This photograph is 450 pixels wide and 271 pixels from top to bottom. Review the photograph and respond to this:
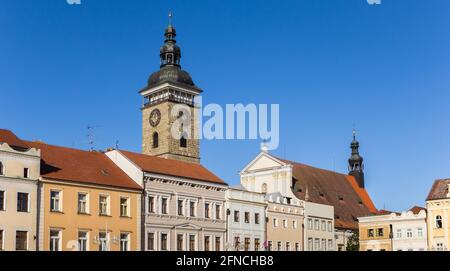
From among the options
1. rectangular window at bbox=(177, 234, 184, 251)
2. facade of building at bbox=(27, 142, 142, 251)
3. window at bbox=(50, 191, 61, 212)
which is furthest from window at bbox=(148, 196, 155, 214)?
window at bbox=(50, 191, 61, 212)

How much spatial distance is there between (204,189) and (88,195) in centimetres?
1358

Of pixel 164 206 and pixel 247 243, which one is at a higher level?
pixel 164 206

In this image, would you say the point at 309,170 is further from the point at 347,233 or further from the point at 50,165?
the point at 50,165

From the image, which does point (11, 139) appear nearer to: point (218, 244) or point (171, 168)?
point (171, 168)

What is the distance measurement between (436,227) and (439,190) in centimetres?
373

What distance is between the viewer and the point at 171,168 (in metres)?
68.5

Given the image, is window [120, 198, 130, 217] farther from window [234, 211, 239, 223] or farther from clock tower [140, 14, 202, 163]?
clock tower [140, 14, 202, 163]

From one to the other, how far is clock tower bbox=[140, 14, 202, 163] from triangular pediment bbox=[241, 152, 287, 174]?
36.3 ft

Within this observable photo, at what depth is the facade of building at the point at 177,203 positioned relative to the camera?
6406 cm

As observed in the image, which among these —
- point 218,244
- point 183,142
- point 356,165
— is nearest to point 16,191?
point 218,244

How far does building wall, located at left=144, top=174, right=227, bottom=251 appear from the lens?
64125mm

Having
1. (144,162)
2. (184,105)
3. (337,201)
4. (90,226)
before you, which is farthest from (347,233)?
(90,226)

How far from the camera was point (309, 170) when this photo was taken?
9950 cm
